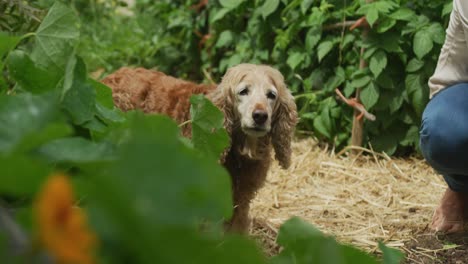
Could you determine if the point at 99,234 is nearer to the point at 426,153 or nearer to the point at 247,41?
the point at 426,153

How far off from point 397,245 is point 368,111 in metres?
1.48

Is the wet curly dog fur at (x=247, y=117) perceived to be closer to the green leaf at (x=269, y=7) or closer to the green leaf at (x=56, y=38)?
the green leaf at (x=269, y=7)

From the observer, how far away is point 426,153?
2957mm

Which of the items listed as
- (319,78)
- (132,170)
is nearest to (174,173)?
(132,170)

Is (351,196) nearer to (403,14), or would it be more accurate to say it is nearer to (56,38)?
(403,14)

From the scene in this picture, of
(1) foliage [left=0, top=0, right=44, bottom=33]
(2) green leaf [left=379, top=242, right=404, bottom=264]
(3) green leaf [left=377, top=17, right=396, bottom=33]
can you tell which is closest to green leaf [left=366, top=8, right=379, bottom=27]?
(3) green leaf [left=377, top=17, right=396, bottom=33]

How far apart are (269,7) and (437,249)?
2258 millimetres

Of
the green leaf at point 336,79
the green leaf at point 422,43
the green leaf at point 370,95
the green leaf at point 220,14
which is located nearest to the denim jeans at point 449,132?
the green leaf at point 422,43

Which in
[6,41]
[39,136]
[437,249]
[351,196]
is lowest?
[351,196]

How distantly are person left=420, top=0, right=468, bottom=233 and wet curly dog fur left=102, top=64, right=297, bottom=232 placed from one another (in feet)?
2.15

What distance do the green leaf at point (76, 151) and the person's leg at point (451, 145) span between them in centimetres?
232

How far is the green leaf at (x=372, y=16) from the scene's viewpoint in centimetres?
389

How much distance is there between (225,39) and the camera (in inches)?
202

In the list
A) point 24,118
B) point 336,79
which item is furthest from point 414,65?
point 24,118
